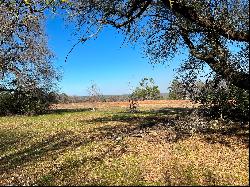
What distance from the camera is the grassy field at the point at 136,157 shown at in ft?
35.5

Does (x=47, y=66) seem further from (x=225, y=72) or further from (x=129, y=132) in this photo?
(x=225, y=72)

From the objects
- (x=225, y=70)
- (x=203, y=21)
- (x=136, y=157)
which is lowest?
(x=136, y=157)

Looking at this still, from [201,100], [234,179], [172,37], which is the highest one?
[172,37]

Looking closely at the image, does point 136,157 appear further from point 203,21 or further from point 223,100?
point 223,100

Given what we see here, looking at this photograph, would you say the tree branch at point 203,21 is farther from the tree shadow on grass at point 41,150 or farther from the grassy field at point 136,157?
the tree shadow on grass at point 41,150

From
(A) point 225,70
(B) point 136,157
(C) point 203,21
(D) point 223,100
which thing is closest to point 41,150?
(B) point 136,157

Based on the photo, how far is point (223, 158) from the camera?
1205 centimetres

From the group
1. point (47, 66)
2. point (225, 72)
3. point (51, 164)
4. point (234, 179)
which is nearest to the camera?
point (234, 179)

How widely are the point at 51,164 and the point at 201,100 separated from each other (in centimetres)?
982

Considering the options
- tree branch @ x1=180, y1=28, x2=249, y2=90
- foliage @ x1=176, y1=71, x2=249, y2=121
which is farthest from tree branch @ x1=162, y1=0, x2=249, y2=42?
foliage @ x1=176, y1=71, x2=249, y2=121

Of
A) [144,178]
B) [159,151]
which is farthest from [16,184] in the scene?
[159,151]

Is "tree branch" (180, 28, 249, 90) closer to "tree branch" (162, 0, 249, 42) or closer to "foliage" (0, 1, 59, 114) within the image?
"tree branch" (162, 0, 249, 42)

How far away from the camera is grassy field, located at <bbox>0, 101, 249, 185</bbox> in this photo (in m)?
10.8

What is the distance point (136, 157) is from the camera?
12.9 m
